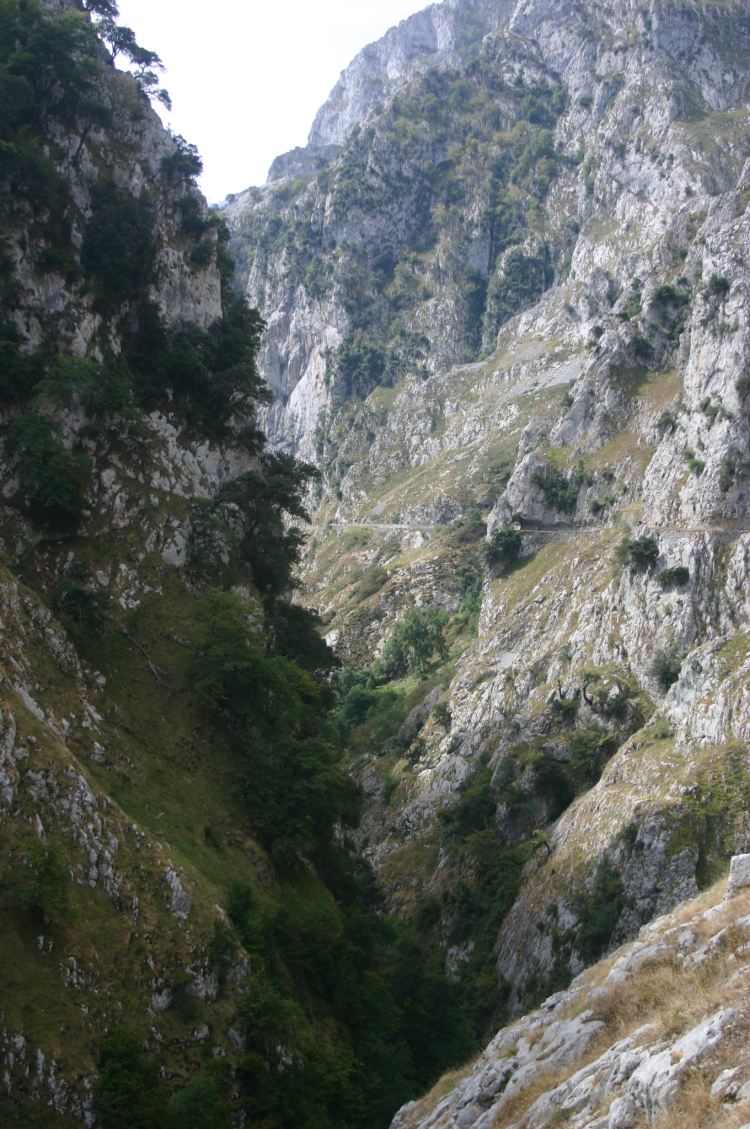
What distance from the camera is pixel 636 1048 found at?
Result: 1596 centimetres

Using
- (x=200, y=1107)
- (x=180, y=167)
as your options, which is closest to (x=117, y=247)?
(x=180, y=167)

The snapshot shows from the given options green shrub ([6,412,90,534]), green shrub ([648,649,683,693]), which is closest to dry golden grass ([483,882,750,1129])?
green shrub ([6,412,90,534])

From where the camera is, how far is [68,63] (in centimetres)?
5956

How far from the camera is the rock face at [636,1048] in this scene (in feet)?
44.2

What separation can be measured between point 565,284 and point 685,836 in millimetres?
157905

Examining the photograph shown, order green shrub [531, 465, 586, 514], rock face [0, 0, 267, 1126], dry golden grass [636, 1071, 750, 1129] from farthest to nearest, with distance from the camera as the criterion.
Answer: green shrub [531, 465, 586, 514] < rock face [0, 0, 267, 1126] < dry golden grass [636, 1071, 750, 1129]

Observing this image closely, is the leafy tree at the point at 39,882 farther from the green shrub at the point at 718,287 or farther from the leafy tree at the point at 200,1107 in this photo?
the green shrub at the point at 718,287

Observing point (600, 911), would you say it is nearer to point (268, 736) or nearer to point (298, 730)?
point (298, 730)

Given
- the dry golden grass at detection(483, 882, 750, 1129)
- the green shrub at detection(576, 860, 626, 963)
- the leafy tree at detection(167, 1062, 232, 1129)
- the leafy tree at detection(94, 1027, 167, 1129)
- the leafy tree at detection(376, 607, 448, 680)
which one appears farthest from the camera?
the leafy tree at detection(376, 607, 448, 680)

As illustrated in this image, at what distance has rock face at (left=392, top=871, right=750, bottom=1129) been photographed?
1346 cm

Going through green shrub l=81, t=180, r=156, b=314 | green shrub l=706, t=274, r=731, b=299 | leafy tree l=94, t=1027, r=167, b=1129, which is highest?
green shrub l=81, t=180, r=156, b=314

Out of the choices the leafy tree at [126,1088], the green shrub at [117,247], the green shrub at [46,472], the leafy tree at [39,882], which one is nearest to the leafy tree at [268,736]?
the green shrub at [46,472]

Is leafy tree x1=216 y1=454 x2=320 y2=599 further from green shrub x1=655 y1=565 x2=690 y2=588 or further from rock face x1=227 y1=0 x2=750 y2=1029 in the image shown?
green shrub x1=655 y1=565 x2=690 y2=588

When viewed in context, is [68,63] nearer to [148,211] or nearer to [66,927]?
[148,211]
